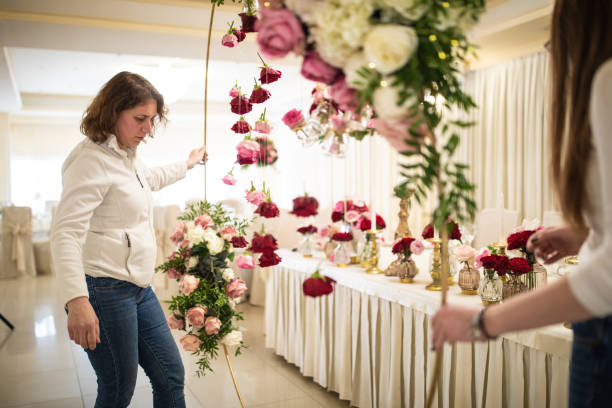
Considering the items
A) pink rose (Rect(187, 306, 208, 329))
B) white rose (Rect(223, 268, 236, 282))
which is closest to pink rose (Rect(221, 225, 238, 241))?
white rose (Rect(223, 268, 236, 282))

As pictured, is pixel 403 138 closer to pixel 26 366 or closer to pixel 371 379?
pixel 371 379

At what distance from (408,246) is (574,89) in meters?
1.63

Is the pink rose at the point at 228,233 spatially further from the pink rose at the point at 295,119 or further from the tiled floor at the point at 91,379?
the tiled floor at the point at 91,379

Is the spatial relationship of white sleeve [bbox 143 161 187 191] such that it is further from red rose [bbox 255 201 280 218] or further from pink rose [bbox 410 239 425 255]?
pink rose [bbox 410 239 425 255]

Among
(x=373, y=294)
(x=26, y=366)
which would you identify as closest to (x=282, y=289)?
(x=373, y=294)

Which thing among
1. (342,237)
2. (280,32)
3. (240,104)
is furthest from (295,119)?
(342,237)

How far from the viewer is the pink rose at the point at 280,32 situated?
3.14ft

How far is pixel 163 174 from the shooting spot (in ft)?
6.58

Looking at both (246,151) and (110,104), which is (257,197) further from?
(110,104)

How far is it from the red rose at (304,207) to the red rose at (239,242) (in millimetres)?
470

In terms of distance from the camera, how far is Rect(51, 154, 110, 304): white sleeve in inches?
56.7

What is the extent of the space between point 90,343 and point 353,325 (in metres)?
1.64

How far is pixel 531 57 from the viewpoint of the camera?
519cm

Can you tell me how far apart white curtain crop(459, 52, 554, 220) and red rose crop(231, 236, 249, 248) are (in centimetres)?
421
